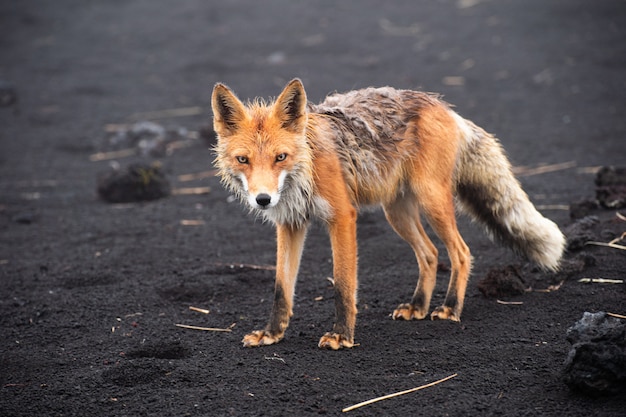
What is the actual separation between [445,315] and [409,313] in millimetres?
306

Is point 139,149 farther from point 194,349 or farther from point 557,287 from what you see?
point 557,287

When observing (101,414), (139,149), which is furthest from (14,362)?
(139,149)

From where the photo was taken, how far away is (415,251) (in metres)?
5.97

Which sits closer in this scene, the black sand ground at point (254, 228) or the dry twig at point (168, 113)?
the black sand ground at point (254, 228)

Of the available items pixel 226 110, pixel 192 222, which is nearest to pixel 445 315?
pixel 226 110

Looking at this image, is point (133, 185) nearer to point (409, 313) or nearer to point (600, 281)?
point (409, 313)

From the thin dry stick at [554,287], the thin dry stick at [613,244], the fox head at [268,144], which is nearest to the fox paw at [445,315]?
the thin dry stick at [554,287]

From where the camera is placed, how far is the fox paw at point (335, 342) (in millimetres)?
5102

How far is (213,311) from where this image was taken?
608cm

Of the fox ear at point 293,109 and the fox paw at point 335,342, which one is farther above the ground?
the fox ear at point 293,109

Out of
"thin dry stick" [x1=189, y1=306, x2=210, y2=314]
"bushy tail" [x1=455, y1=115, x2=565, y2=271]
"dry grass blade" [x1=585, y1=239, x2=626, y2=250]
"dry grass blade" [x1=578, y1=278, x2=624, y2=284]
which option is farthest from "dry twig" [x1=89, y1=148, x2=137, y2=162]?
"dry grass blade" [x1=578, y1=278, x2=624, y2=284]

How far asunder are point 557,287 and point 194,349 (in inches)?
124

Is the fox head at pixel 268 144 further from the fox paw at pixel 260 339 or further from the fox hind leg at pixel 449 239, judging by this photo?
the fox hind leg at pixel 449 239

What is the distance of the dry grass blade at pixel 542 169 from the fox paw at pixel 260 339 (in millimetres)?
5346
